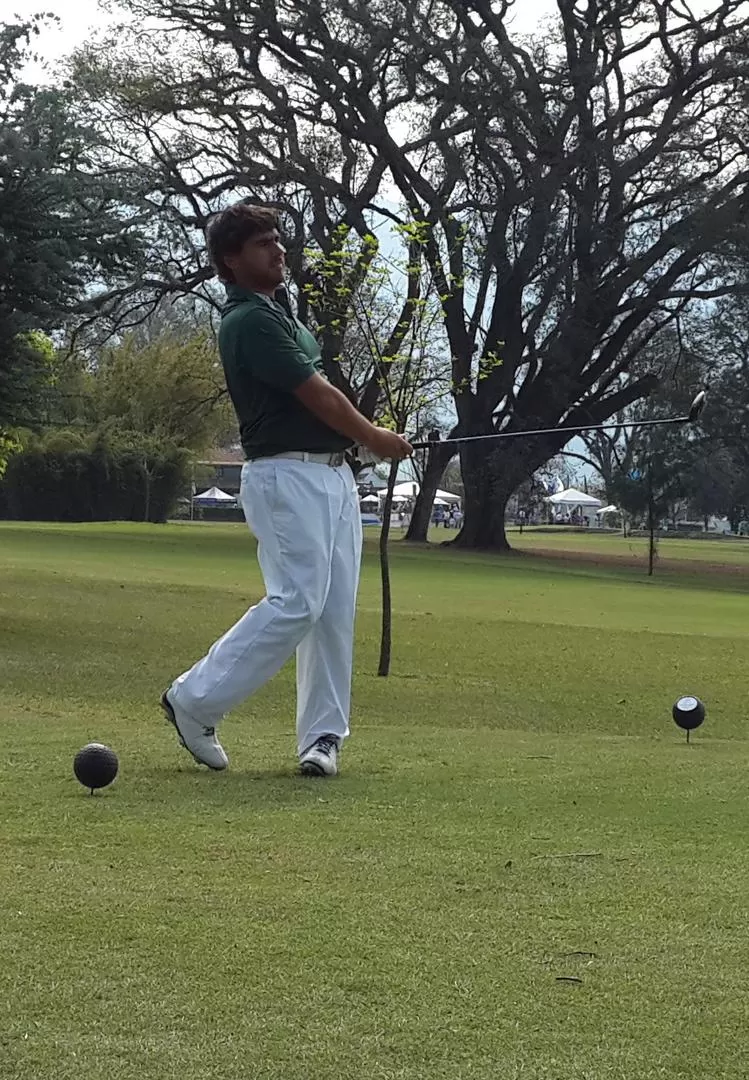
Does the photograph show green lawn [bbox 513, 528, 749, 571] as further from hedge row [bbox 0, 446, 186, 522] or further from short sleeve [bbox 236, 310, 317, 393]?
short sleeve [bbox 236, 310, 317, 393]

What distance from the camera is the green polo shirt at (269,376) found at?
20.1 feet

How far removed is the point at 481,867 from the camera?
452cm

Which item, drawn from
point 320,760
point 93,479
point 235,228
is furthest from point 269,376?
point 93,479

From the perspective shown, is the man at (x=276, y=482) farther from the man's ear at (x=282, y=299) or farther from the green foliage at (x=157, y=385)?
the green foliage at (x=157, y=385)

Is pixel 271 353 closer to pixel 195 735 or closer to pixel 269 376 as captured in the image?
pixel 269 376

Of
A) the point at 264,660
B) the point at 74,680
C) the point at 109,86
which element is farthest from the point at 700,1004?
the point at 109,86

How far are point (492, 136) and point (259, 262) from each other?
36.6m

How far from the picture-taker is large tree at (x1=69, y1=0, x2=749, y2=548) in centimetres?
4062

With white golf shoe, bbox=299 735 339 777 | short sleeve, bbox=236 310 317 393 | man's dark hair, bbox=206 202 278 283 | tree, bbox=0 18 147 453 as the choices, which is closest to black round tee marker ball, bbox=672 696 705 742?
white golf shoe, bbox=299 735 339 777

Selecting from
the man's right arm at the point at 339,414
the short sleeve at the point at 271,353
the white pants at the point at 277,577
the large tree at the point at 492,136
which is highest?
the large tree at the point at 492,136

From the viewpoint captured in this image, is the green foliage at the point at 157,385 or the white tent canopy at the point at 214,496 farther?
the white tent canopy at the point at 214,496

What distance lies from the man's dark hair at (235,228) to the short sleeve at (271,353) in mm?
370

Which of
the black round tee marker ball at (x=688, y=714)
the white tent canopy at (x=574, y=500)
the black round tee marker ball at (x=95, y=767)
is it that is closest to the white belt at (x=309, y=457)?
the black round tee marker ball at (x=95, y=767)

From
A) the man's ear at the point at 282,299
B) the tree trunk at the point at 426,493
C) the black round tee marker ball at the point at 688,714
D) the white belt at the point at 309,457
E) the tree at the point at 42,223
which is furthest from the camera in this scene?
the tree trunk at the point at 426,493
